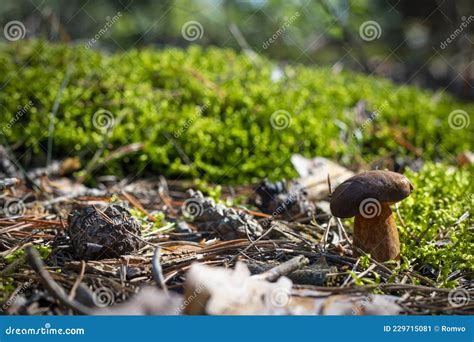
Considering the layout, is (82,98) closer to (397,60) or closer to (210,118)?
(210,118)

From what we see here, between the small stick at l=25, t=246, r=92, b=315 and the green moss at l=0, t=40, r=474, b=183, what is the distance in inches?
72.6

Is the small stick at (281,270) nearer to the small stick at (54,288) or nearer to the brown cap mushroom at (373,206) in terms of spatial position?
the brown cap mushroom at (373,206)

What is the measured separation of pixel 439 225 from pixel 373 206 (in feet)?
1.88

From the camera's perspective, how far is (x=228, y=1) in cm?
656

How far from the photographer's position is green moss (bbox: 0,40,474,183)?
3.87 meters

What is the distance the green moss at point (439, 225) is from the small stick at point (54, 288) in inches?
56.2

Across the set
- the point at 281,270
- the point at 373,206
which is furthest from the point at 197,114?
the point at 281,270

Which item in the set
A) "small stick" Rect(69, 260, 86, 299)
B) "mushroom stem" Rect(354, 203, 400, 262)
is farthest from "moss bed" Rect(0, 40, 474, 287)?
"small stick" Rect(69, 260, 86, 299)

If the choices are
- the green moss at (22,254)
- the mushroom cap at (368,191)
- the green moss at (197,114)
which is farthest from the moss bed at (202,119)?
→ the green moss at (22,254)

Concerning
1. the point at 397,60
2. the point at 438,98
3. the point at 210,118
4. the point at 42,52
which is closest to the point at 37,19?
the point at 42,52

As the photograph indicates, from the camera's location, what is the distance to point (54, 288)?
1.85 meters

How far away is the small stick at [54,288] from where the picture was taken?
1.78 meters

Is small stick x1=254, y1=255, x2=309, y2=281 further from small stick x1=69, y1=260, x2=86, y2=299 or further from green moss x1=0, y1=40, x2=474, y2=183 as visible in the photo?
green moss x1=0, y1=40, x2=474, y2=183

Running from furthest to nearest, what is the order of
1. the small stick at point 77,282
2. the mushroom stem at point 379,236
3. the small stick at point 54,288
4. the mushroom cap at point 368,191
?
the mushroom stem at point 379,236 < the mushroom cap at point 368,191 < the small stick at point 77,282 < the small stick at point 54,288
